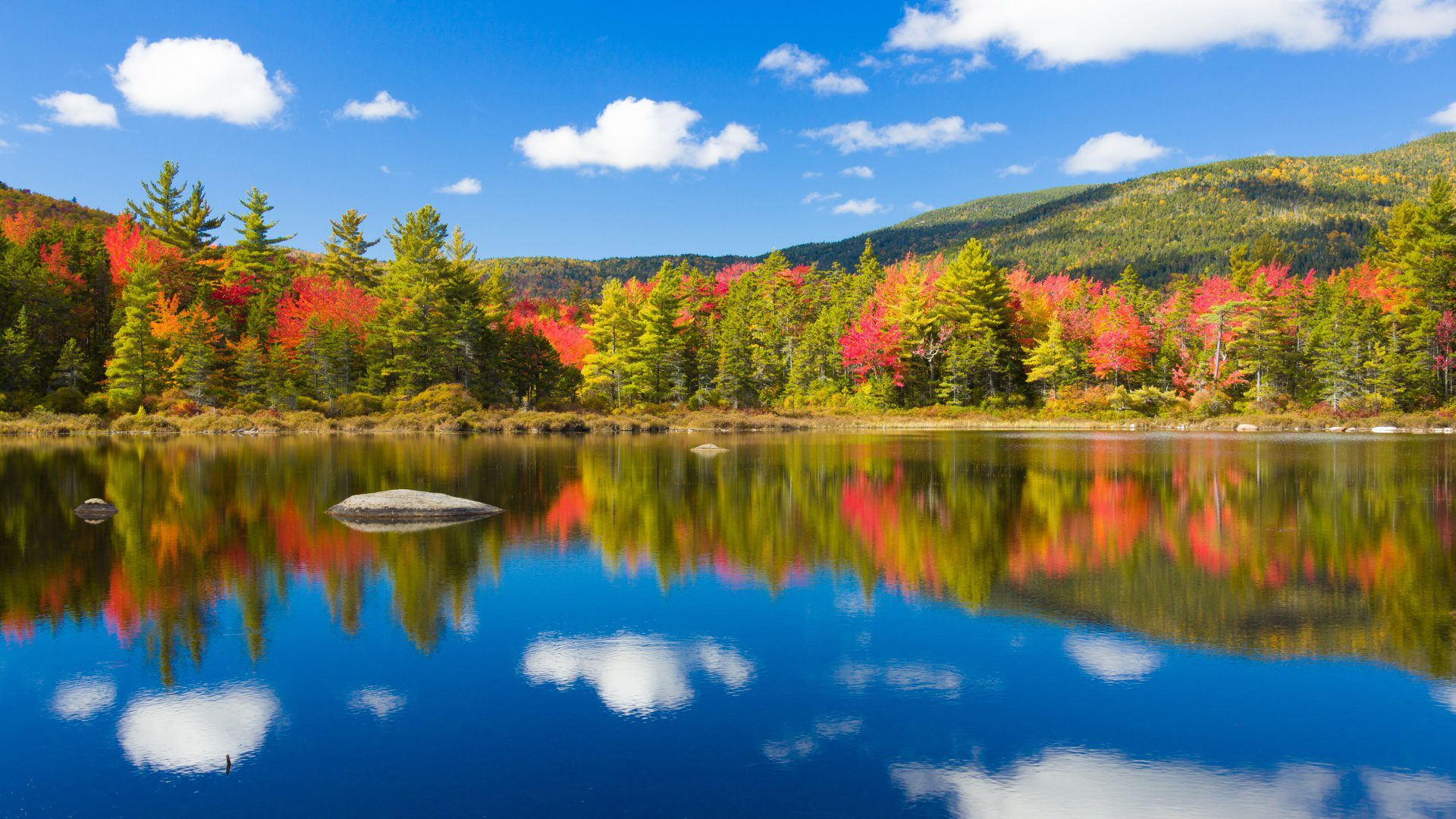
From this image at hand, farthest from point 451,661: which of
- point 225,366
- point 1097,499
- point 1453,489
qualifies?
point 225,366

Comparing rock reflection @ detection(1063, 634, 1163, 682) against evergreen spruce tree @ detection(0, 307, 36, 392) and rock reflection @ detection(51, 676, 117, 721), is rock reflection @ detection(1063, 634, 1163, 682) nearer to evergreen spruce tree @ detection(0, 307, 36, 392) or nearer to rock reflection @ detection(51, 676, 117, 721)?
rock reflection @ detection(51, 676, 117, 721)

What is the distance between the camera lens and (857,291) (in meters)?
67.6

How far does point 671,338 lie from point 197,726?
5205 cm

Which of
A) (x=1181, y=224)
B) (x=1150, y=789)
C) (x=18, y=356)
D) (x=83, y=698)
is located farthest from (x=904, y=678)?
(x=1181, y=224)

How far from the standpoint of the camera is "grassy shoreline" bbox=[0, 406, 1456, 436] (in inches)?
1770

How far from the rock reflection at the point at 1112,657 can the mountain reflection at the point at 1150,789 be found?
1667 mm

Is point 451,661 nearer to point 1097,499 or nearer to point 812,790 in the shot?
point 812,790

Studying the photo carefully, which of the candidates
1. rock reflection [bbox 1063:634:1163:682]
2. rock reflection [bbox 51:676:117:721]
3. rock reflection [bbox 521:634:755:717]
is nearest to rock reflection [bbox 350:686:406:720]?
rock reflection [bbox 521:634:755:717]

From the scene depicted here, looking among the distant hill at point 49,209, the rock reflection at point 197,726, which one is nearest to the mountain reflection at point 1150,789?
the rock reflection at point 197,726

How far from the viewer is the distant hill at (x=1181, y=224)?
4700 inches

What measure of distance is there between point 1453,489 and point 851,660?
724 inches

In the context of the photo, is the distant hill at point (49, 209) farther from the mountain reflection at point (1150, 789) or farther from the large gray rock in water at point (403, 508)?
the mountain reflection at point (1150, 789)

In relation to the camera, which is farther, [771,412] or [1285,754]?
[771,412]

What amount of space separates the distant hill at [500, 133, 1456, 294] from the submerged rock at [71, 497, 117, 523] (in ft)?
329
